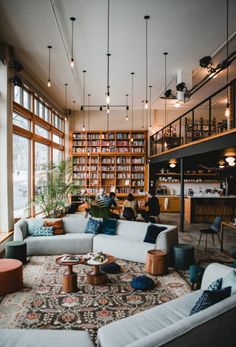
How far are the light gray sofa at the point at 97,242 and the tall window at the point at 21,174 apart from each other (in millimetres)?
1591

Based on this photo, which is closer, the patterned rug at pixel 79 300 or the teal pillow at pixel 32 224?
the patterned rug at pixel 79 300

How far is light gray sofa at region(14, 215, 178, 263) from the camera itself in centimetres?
556

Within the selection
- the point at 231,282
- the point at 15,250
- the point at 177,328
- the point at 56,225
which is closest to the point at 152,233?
the point at 56,225

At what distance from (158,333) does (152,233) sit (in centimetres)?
377

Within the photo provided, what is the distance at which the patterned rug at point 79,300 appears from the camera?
3.31 meters

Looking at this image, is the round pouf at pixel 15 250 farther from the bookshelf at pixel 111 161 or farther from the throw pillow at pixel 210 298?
the bookshelf at pixel 111 161

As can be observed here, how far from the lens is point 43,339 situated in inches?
89.1

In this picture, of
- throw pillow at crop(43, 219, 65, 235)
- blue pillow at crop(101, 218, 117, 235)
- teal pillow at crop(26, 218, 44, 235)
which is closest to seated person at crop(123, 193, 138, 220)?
blue pillow at crop(101, 218, 117, 235)

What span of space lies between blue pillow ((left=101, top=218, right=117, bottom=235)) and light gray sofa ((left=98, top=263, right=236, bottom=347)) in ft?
11.4

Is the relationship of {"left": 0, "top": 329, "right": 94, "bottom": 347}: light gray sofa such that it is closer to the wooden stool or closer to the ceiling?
the wooden stool

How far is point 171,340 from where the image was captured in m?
1.85

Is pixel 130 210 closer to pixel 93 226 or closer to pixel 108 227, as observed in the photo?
pixel 108 227

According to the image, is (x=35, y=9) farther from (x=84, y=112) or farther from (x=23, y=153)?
(x=84, y=112)

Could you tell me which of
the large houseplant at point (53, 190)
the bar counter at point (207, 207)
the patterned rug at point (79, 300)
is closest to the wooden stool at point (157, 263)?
the patterned rug at point (79, 300)
